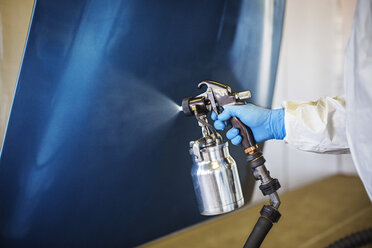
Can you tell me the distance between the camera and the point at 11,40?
0.88m

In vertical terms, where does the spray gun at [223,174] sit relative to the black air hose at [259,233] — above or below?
above

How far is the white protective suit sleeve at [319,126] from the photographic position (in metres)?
0.94

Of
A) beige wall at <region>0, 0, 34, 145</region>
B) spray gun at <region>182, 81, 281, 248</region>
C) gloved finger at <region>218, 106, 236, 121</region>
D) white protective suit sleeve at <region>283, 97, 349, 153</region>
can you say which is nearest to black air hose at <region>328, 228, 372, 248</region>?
white protective suit sleeve at <region>283, 97, 349, 153</region>

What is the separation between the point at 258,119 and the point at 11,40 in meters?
0.75

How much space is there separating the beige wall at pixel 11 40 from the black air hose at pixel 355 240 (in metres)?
1.31

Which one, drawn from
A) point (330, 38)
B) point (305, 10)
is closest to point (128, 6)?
point (305, 10)

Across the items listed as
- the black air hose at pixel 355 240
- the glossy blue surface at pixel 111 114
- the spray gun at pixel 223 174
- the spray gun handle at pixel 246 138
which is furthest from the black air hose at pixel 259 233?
the black air hose at pixel 355 240

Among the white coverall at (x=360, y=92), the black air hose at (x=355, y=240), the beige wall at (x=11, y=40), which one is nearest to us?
the white coverall at (x=360, y=92)

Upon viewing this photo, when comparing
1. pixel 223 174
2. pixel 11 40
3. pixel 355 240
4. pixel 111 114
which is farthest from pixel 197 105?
pixel 355 240

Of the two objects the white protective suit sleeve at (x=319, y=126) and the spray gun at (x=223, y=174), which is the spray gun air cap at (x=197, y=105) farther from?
the white protective suit sleeve at (x=319, y=126)

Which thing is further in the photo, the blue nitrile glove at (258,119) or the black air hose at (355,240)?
the black air hose at (355,240)

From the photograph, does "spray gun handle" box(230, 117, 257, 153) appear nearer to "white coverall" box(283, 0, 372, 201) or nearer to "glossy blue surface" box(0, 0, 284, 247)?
"white coverall" box(283, 0, 372, 201)

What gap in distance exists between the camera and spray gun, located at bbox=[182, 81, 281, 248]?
2.68 feet

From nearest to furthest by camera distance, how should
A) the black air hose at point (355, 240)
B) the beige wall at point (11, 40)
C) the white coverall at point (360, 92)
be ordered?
1. the white coverall at point (360, 92)
2. the beige wall at point (11, 40)
3. the black air hose at point (355, 240)
